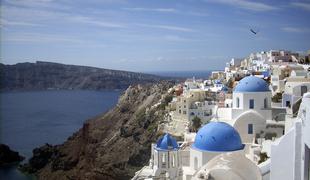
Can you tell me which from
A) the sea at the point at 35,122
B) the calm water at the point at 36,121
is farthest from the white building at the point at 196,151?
the calm water at the point at 36,121

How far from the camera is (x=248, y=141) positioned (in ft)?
36.9

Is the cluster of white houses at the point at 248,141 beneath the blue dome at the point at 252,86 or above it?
beneath

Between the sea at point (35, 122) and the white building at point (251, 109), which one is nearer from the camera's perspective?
the white building at point (251, 109)

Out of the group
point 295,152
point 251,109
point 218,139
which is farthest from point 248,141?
point 295,152

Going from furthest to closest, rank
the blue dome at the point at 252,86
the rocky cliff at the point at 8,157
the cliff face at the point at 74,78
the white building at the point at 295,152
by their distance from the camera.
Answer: the cliff face at the point at 74,78 < the rocky cliff at the point at 8,157 < the blue dome at the point at 252,86 < the white building at the point at 295,152

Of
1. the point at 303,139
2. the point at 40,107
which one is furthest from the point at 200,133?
the point at 40,107

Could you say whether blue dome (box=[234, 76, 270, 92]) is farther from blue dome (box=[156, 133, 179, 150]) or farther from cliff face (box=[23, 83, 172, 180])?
cliff face (box=[23, 83, 172, 180])

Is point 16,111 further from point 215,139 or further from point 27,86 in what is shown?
point 215,139

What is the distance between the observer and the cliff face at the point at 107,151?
2158 cm

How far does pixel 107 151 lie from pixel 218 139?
1696 cm

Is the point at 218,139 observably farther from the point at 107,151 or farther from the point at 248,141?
the point at 107,151

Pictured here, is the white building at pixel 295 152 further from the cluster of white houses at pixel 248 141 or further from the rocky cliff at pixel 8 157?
the rocky cliff at pixel 8 157

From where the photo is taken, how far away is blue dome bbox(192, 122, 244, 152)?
941cm

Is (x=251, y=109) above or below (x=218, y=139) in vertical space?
above
